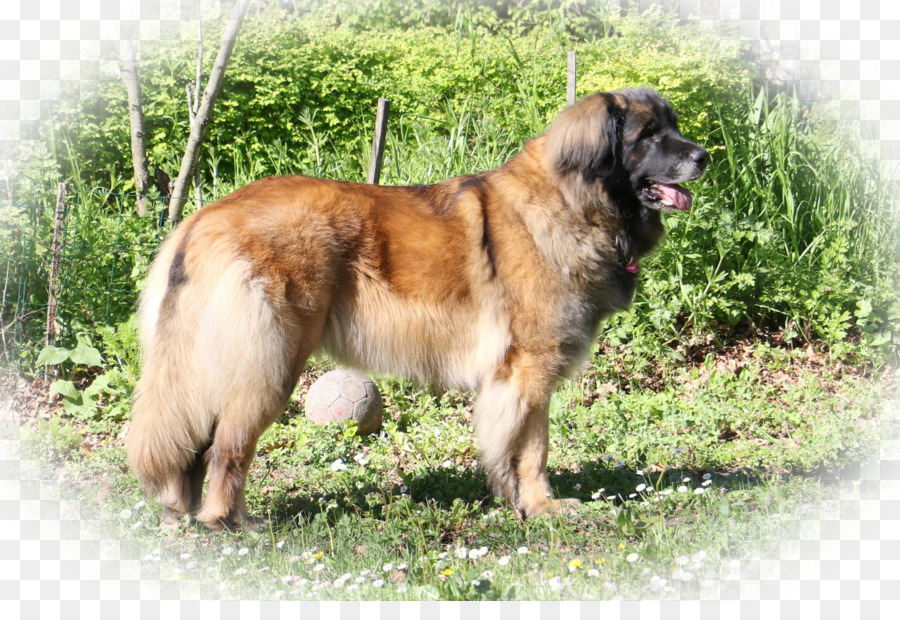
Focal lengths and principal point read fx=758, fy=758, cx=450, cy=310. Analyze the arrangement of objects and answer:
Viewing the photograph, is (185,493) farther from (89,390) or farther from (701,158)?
(701,158)

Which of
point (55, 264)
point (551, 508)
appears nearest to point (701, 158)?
point (551, 508)

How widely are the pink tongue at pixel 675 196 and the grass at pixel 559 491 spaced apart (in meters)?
1.35

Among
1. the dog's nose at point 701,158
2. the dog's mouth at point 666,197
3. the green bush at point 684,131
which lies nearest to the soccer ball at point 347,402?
the green bush at point 684,131

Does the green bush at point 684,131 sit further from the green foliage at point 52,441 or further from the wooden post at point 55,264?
the green foliage at point 52,441

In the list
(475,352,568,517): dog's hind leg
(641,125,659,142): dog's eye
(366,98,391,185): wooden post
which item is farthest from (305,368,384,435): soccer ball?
(641,125,659,142): dog's eye

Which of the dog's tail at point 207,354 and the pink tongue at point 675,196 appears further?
the pink tongue at point 675,196

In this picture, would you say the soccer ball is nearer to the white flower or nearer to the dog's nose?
the white flower

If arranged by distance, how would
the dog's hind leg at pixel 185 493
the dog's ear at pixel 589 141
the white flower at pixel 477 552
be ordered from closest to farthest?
the white flower at pixel 477 552
the dog's hind leg at pixel 185 493
the dog's ear at pixel 589 141

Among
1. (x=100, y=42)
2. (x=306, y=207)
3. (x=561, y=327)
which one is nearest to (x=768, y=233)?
(x=561, y=327)

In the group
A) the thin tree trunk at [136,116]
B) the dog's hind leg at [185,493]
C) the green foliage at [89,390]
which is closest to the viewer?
the dog's hind leg at [185,493]

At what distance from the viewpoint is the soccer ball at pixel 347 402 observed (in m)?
4.99

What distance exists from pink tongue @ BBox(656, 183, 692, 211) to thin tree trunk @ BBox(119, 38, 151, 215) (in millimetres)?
4224

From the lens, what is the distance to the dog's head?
3.63 metres

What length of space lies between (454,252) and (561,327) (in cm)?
63
